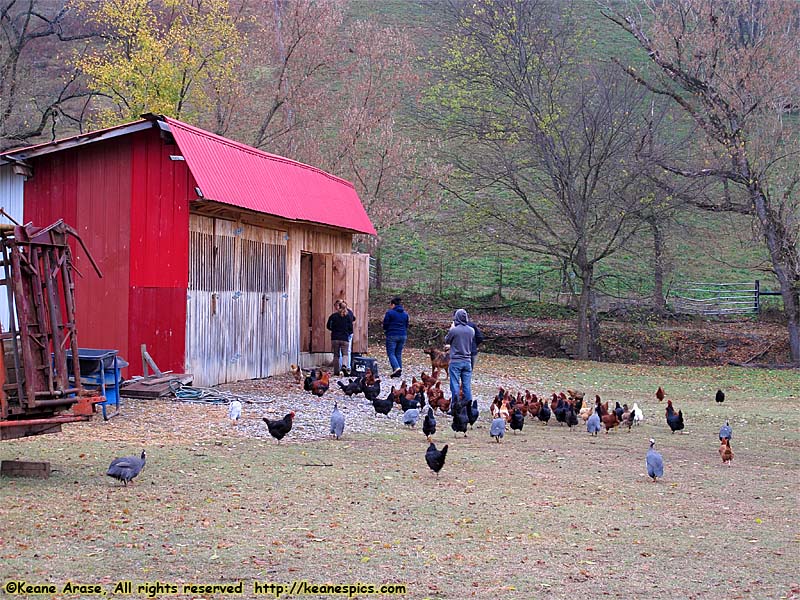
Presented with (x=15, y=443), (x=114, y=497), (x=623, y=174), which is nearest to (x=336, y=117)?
(x=623, y=174)

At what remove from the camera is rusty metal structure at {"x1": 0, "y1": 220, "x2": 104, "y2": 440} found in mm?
9078

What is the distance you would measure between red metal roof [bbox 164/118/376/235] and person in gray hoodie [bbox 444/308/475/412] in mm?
5017

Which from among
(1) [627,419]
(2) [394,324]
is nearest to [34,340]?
(1) [627,419]

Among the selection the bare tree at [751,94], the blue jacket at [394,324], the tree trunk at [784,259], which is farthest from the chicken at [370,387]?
the tree trunk at [784,259]

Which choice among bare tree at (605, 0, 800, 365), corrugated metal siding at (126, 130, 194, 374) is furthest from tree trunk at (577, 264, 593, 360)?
corrugated metal siding at (126, 130, 194, 374)

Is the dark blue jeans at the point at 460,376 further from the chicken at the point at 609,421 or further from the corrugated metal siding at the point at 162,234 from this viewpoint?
the corrugated metal siding at the point at 162,234

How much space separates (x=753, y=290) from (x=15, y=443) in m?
37.1

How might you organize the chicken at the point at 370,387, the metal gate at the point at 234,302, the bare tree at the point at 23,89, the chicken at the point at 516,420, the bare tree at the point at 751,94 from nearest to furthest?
the chicken at the point at 516,420 → the chicken at the point at 370,387 → the metal gate at the point at 234,302 → the bare tree at the point at 751,94 → the bare tree at the point at 23,89

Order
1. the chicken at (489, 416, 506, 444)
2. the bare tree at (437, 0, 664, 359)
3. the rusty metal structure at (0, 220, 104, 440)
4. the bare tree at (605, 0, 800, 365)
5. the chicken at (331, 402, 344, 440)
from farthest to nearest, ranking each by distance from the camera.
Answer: the bare tree at (437, 0, 664, 359)
the bare tree at (605, 0, 800, 365)
the chicken at (489, 416, 506, 444)
the chicken at (331, 402, 344, 440)
the rusty metal structure at (0, 220, 104, 440)

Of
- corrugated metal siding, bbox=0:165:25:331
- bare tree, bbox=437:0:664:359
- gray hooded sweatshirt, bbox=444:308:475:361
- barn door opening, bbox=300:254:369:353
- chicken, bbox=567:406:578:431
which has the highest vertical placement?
bare tree, bbox=437:0:664:359

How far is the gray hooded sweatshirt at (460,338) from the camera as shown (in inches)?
644

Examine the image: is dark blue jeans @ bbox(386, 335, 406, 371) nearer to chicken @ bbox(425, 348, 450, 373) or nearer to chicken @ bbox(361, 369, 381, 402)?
chicken @ bbox(425, 348, 450, 373)

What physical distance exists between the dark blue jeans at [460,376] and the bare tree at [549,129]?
15.6 m

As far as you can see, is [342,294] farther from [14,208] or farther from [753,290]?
[753,290]
